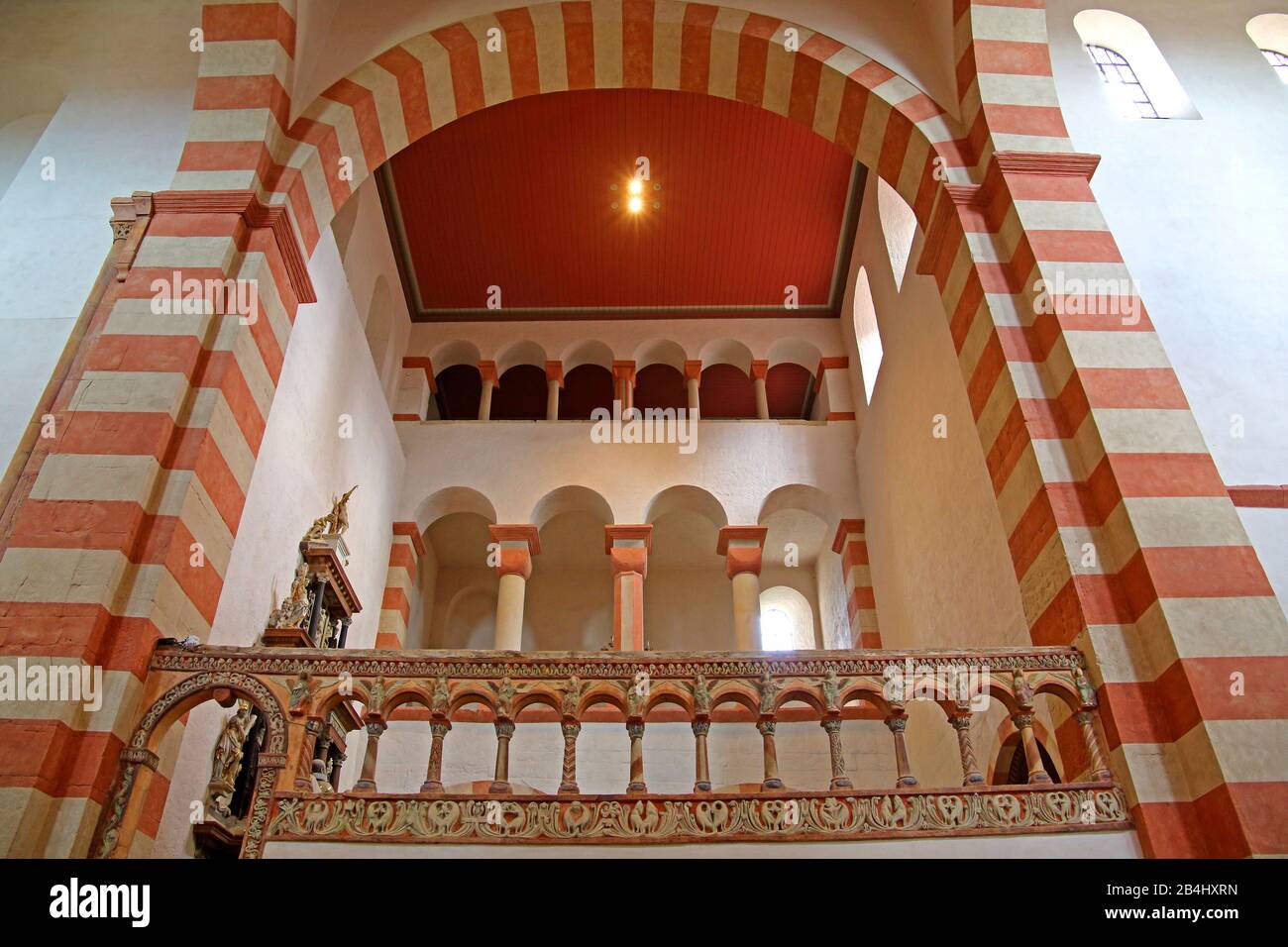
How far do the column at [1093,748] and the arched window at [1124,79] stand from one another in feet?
18.0

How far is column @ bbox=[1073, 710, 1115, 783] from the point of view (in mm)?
4496

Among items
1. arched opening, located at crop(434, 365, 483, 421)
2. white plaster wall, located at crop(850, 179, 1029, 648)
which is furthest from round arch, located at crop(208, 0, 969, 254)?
arched opening, located at crop(434, 365, 483, 421)

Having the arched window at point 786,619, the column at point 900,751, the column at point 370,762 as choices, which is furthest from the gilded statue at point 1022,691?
the arched window at point 786,619

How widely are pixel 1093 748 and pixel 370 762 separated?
3.45m

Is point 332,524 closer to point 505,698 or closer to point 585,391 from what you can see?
point 505,698

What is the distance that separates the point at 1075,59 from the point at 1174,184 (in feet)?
5.16

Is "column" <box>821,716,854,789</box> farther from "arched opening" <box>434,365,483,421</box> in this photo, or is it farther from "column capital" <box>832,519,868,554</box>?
"arched opening" <box>434,365,483,421</box>

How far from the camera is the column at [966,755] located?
444cm

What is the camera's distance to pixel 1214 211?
7.20m

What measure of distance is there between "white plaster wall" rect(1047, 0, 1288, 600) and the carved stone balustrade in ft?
6.95

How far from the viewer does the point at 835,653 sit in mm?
4863

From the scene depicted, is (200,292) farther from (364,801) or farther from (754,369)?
(754,369)
